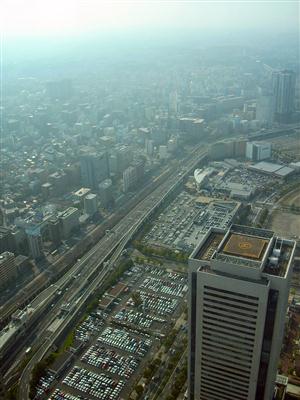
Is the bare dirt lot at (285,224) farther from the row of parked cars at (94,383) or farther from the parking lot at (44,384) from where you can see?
the parking lot at (44,384)

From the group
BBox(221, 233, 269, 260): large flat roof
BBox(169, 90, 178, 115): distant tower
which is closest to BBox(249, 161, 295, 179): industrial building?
BBox(169, 90, 178, 115): distant tower

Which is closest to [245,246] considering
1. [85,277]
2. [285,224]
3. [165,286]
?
[165,286]

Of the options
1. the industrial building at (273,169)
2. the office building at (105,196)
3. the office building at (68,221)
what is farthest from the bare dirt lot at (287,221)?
the office building at (68,221)

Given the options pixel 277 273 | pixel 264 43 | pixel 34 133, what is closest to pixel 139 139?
pixel 34 133

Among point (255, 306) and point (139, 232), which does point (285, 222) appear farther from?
point (255, 306)

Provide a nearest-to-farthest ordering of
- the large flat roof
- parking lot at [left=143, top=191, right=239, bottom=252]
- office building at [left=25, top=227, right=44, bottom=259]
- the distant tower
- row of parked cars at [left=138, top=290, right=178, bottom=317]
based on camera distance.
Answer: the large flat roof → row of parked cars at [left=138, top=290, right=178, bottom=317] → office building at [left=25, top=227, right=44, bottom=259] → parking lot at [left=143, top=191, right=239, bottom=252] → the distant tower

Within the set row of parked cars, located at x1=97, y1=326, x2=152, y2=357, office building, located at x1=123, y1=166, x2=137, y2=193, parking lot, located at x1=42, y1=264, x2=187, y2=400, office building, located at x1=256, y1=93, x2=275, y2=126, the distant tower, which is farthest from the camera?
the distant tower

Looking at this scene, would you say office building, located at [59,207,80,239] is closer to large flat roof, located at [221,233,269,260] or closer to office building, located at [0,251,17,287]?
office building, located at [0,251,17,287]

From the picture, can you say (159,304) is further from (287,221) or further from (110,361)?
(287,221)
